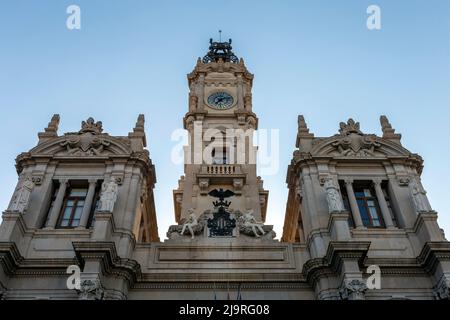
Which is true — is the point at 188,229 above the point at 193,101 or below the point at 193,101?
below

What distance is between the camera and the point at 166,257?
23500 millimetres

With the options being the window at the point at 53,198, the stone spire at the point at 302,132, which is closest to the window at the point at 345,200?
the stone spire at the point at 302,132

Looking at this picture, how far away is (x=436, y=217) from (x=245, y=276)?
373 inches

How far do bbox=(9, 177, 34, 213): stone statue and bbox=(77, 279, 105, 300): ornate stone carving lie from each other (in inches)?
236

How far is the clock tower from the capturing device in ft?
95.4

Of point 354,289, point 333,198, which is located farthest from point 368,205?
point 354,289

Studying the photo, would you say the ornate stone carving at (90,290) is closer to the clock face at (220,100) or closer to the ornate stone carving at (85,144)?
the ornate stone carving at (85,144)

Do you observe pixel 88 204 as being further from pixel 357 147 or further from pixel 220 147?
pixel 357 147

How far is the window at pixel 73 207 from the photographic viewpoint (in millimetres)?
25172

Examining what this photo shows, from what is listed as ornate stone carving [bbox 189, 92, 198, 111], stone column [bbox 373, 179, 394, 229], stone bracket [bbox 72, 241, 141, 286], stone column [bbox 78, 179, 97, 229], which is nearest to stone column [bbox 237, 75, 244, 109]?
ornate stone carving [bbox 189, 92, 198, 111]

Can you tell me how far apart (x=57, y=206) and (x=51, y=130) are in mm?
6292

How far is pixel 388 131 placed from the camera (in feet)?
98.9

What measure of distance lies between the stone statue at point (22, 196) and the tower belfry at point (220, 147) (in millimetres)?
7223

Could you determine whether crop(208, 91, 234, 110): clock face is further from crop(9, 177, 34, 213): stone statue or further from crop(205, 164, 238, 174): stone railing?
crop(9, 177, 34, 213): stone statue
